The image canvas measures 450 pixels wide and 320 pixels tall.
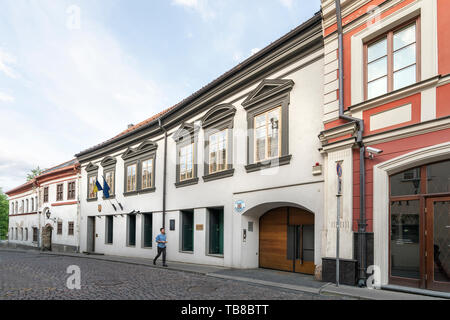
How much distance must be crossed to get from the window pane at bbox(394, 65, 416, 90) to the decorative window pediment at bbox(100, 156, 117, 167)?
17792 mm

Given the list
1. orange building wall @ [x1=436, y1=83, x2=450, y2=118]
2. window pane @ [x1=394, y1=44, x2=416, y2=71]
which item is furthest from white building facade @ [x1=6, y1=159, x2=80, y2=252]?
orange building wall @ [x1=436, y1=83, x2=450, y2=118]

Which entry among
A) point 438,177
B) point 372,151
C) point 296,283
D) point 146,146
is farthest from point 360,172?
point 146,146

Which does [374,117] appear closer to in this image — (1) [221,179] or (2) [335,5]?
(2) [335,5]

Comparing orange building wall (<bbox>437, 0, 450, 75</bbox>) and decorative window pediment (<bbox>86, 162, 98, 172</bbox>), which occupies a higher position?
orange building wall (<bbox>437, 0, 450, 75</bbox>)

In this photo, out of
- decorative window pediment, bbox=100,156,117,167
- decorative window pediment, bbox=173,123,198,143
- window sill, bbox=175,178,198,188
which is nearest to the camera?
window sill, bbox=175,178,198,188

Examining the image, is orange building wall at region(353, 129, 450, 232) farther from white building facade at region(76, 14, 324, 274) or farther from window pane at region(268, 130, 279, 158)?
window pane at region(268, 130, 279, 158)

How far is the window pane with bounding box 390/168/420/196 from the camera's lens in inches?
330

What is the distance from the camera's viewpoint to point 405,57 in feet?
28.4

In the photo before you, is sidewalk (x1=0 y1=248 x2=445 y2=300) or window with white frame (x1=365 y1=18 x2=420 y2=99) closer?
sidewalk (x1=0 y1=248 x2=445 y2=300)

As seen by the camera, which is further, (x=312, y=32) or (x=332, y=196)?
(x=312, y=32)

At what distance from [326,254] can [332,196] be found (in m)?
1.53
